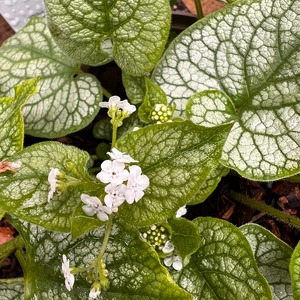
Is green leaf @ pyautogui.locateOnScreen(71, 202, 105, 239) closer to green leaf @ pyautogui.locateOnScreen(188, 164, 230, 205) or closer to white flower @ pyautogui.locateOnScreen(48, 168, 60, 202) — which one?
white flower @ pyautogui.locateOnScreen(48, 168, 60, 202)

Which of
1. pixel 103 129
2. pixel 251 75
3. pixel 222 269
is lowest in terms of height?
pixel 222 269

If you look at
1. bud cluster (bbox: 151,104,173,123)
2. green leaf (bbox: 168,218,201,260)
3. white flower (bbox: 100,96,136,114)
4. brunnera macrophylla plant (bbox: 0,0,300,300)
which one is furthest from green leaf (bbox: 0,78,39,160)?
green leaf (bbox: 168,218,201,260)

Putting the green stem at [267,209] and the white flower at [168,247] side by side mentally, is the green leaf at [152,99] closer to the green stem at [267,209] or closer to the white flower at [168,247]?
the white flower at [168,247]

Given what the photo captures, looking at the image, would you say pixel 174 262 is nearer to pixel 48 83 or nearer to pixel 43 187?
pixel 43 187

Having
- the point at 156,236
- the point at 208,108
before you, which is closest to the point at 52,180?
the point at 156,236

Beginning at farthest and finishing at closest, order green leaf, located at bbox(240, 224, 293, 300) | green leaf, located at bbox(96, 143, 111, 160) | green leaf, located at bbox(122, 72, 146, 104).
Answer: green leaf, located at bbox(96, 143, 111, 160) → green leaf, located at bbox(122, 72, 146, 104) → green leaf, located at bbox(240, 224, 293, 300)

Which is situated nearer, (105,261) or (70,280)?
(70,280)

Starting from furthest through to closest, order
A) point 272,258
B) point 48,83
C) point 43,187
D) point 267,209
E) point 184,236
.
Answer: point 48,83
point 267,209
point 272,258
point 184,236
point 43,187

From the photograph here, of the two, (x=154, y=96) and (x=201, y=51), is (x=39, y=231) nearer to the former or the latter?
(x=154, y=96)
